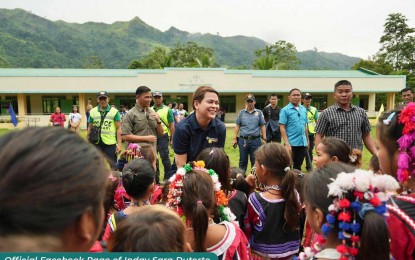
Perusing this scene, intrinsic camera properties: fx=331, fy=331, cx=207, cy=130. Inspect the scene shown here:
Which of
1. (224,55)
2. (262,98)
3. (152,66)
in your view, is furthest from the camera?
(224,55)

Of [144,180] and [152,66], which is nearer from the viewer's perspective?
[144,180]

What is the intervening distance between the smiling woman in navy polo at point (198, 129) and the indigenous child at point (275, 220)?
0.98 m

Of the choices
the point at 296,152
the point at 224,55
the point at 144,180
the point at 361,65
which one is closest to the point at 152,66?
the point at 361,65

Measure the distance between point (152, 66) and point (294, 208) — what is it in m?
35.8

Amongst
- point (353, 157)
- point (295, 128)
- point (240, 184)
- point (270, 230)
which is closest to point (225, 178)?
point (240, 184)

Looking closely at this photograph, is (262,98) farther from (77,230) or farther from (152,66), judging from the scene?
(77,230)

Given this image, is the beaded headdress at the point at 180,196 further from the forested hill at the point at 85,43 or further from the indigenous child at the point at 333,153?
the forested hill at the point at 85,43

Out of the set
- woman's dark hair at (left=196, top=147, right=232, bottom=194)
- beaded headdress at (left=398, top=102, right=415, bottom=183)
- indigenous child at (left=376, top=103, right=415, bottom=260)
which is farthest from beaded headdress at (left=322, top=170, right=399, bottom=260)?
woman's dark hair at (left=196, top=147, right=232, bottom=194)

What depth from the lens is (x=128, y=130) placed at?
16.6 feet

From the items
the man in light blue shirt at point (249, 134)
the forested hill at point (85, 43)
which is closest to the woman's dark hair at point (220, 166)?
the man in light blue shirt at point (249, 134)

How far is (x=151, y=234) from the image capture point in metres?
1.29

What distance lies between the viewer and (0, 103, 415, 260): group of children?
89 cm

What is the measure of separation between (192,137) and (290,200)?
50.5 inches

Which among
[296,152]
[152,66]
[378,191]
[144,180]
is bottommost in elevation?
[296,152]
